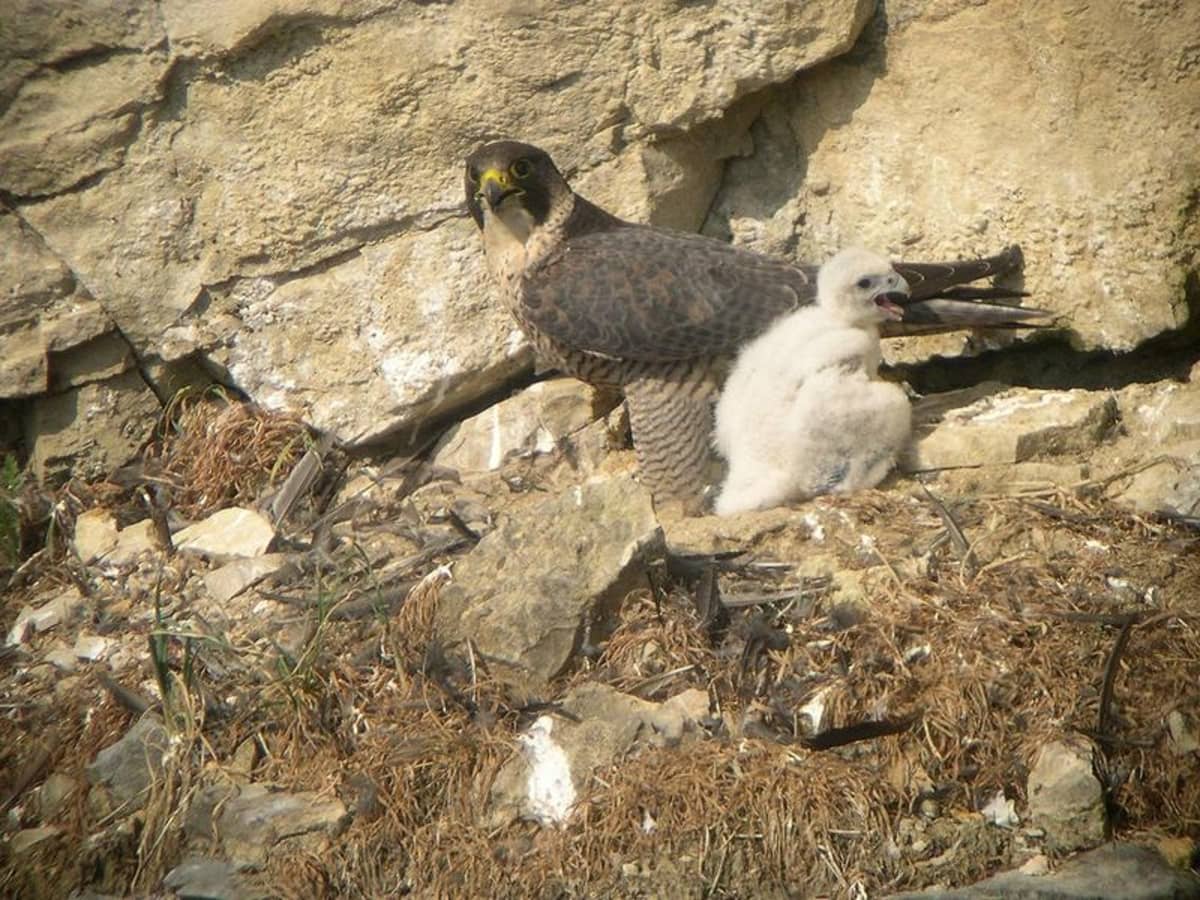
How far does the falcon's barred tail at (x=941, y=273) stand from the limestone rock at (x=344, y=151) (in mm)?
812

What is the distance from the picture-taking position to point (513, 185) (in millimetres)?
4957

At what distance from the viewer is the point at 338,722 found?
13.0 feet

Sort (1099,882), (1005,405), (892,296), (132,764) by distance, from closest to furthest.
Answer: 1. (1099,882)
2. (132,764)
3. (892,296)
4. (1005,405)

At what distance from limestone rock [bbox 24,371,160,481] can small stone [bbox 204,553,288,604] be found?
0.94 meters

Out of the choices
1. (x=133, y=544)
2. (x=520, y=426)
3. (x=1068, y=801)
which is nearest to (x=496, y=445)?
(x=520, y=426)

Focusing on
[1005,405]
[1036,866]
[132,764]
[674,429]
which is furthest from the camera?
[1005,405]

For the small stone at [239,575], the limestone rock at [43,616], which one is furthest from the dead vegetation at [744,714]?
the limestone rock at [43,616]

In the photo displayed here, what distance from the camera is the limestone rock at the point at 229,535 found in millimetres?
4984

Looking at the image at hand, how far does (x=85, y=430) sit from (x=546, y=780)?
2.57 meters

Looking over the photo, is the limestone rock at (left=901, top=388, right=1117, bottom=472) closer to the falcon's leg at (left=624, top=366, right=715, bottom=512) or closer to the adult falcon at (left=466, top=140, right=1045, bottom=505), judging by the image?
the adult falcon at (left=466, top=140, right=1045, bottom=505)

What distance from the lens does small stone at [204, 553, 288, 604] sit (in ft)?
15.5

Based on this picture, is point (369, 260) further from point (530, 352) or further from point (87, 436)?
point (87, 436)

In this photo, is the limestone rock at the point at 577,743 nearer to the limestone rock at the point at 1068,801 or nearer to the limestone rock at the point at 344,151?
the limestone rock at the point at 1068,801

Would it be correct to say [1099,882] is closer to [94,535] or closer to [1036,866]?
[1036,866]
